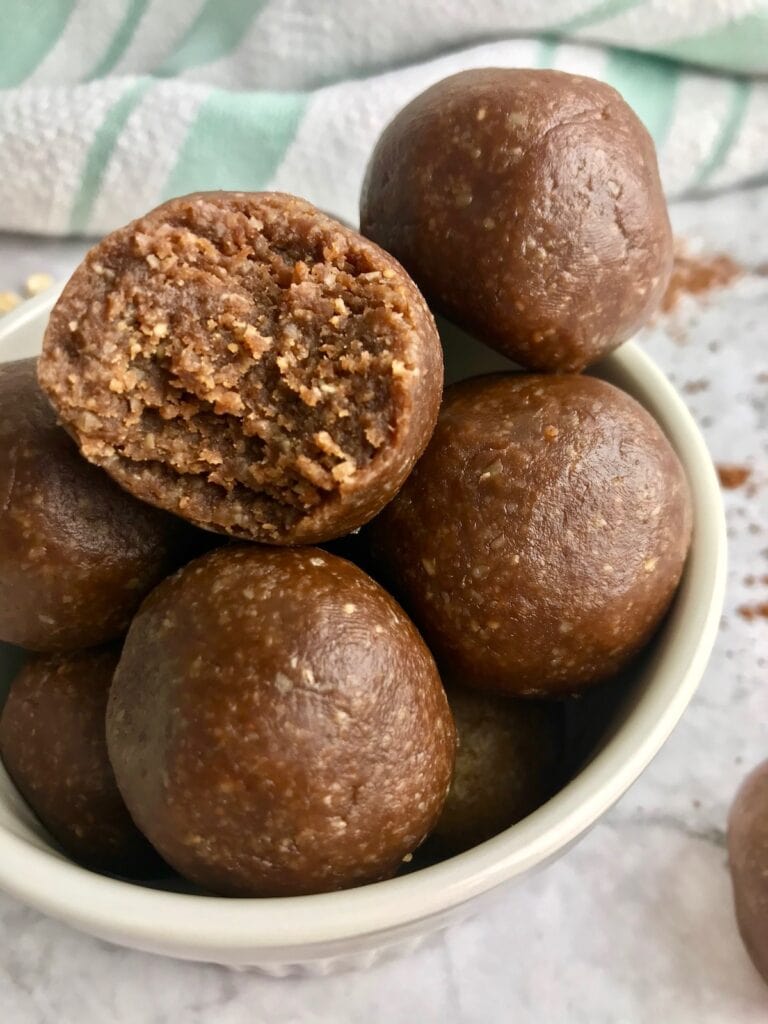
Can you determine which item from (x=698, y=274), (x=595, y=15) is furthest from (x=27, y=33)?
(x=698, y=274)

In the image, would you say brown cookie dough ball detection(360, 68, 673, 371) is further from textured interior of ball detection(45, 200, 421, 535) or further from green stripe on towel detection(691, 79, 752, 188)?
green stripe on towel detection(691, 79, 752, 188)

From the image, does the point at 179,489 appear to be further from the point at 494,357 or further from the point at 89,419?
the point at 494,357

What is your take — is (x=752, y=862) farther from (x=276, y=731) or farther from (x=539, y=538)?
(x=276, y=731)

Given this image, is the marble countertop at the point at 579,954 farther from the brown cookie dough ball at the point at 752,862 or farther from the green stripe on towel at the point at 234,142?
the green stripe on towel at the point at 234,142

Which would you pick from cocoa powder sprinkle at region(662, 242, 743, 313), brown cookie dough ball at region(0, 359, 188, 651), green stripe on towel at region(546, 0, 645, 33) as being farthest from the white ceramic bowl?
green stripe on towel at region(546, 0, 645, 33)

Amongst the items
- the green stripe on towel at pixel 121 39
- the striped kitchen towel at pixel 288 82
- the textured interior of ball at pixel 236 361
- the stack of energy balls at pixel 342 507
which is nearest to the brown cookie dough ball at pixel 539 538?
the stack of energy balls at pixel 342 507
